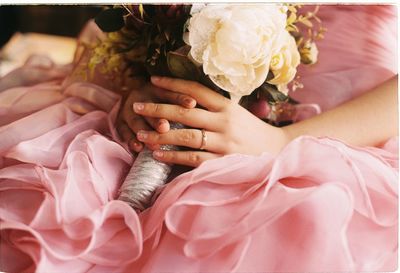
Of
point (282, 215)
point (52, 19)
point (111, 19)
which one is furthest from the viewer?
point (52, 19)

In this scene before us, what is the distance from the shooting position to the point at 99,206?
646 millimetres

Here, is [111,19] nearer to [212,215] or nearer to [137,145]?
[137,145]

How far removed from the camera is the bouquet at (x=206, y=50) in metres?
0.69

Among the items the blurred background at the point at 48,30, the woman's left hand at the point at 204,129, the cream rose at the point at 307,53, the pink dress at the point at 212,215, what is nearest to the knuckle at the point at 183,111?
the woman's left hand at the point at 204,129

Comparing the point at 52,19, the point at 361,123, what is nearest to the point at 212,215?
the point at 361,123

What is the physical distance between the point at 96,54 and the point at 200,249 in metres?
0.52

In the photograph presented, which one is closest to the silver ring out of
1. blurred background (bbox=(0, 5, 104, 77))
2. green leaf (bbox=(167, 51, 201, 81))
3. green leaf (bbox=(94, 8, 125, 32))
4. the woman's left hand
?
the woman's left hand

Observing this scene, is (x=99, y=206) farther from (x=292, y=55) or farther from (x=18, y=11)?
(x=18, y=11)

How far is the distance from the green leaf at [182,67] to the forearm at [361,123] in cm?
22

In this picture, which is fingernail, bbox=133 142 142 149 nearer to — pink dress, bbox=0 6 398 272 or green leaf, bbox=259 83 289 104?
pink dress, bbox=0 6 398 272

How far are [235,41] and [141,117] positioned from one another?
263 mm

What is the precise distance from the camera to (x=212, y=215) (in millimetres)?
605

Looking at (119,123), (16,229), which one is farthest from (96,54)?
A: (16,229)

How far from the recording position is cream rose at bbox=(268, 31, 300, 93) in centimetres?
74
